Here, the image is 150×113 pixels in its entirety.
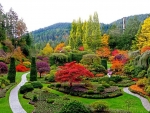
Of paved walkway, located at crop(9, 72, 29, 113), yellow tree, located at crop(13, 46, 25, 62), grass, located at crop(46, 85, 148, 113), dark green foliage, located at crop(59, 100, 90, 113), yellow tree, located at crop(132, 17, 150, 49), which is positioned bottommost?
grass, located at crop(46, 85, 148, 113)

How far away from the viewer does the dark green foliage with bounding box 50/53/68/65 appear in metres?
56.4

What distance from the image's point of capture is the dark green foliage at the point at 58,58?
185 ft

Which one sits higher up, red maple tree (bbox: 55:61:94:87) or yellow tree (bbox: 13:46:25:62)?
yellow tree (bbox: 13:46:25:62)

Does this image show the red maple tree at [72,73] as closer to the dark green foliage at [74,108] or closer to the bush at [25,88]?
the bush at [25,88]

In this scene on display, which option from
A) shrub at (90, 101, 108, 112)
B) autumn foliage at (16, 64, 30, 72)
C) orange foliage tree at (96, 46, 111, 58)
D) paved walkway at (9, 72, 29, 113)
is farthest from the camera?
orange foliage tree at (96, 46, 111, 58)

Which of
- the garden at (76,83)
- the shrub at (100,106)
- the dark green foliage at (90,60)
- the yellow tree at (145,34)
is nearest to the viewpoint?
the shrub at (100,106)

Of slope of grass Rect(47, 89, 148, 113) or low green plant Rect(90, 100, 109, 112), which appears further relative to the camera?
slope of grass Rect(47, 89, 148, 113)

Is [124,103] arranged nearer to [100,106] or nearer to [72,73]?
[100,106]

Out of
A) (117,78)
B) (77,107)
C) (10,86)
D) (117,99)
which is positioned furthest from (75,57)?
(77,107)

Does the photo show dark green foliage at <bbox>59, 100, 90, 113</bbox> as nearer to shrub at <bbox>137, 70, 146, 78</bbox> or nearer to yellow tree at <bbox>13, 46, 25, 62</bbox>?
shrub at <bbox>137, 70, 146, 78</bbox>

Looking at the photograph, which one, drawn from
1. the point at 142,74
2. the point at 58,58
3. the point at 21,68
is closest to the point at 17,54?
the point at 21,68

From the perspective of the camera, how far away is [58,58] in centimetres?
5644

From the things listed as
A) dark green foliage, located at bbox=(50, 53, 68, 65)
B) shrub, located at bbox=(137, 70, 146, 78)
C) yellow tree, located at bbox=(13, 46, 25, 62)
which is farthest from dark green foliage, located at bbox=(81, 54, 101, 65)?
yellow tree, located at bbox=(13, 46, 25, 62)

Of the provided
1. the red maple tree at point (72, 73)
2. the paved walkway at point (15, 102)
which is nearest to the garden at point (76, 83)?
the red maple tree at point (72, 73)
